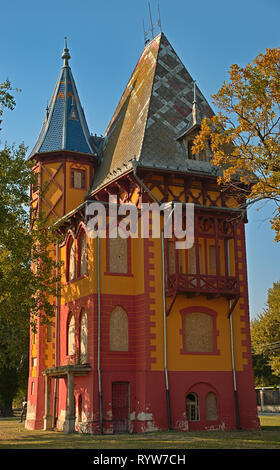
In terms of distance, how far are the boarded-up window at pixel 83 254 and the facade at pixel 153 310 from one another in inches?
2.1

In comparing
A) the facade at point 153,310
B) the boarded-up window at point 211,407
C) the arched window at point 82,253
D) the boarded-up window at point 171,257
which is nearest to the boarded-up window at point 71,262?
the facade at point 153,310

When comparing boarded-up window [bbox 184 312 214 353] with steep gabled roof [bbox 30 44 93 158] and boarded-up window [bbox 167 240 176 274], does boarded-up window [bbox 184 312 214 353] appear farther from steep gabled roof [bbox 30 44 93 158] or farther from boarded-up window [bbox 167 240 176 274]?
steep gabled roof [bbox 30 44 93 158]

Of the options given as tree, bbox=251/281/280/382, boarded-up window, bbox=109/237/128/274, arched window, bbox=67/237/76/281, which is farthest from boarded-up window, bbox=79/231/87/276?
tree, bbox=251/281/280/382

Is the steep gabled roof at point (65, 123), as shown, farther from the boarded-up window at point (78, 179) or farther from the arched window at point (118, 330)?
the arched window at point (118, 330)

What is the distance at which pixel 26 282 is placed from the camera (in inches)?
1007

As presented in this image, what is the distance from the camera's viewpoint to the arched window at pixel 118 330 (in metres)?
24.8

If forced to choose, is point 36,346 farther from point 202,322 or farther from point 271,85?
point 271,85

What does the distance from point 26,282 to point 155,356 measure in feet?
21.4

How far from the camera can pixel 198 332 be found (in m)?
25.5

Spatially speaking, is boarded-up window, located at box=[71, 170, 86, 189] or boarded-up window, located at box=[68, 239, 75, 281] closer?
boarded-up window, located at box=[68, 239, 75, 281]

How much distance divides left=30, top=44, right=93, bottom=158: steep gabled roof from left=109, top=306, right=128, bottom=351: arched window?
10531mm

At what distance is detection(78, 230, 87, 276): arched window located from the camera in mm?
26828

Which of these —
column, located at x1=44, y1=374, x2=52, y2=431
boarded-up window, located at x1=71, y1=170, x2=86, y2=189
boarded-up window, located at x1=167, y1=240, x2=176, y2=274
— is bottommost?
column, located at x1=44, y1=374, x2=52, y2=431

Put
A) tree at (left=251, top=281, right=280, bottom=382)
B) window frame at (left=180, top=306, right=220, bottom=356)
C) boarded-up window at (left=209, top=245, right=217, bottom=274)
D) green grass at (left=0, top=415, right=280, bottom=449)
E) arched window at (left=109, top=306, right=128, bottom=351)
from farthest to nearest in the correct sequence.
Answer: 1. tree at (left=251, top=281, right=280, bottom=382)
2. boarded-up window at (left=209, top=245, right=217, bottom=274)
3. window frame at (left=180, top=306, right=220, bottom=356)
4. arched window at (left=109, top=306, right=128, bottom=351)
5. green grass at (left=0, top=415, right=280, bottom=449)
